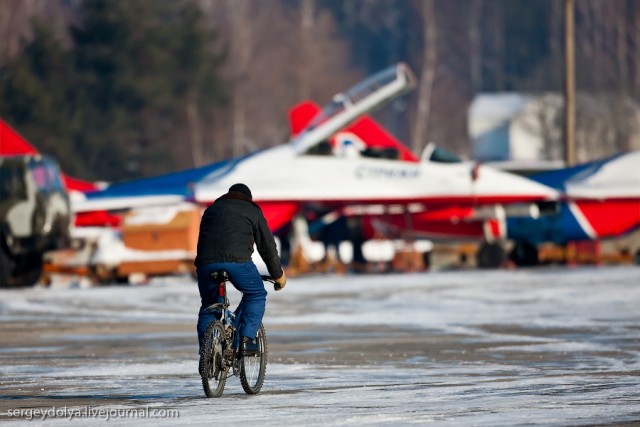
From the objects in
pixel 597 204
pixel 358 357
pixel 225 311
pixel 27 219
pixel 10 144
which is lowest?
pixel 358 357

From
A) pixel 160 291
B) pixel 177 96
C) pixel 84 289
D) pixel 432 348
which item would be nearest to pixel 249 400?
pixel 432 348

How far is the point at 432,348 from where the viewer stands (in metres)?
13.2

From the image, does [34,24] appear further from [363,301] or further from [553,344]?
[553,344]

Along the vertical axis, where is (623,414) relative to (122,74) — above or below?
below

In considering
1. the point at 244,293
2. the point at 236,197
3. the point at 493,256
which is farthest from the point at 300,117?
the point at 244,293

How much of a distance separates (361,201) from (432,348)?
14211 millimetres

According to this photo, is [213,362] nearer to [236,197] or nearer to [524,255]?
[236,197]

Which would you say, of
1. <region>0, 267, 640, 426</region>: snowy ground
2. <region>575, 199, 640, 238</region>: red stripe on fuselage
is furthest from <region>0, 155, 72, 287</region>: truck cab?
<region>575, 199, 640, 238</region>: red stripe on fuselage

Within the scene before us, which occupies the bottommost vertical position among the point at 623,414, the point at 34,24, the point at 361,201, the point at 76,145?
the point at 623,414

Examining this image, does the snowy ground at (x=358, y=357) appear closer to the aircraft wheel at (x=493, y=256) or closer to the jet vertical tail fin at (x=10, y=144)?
the aircraft wheel at (x=493, y=256)

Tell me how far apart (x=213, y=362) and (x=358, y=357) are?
307cm

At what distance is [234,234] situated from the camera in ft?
32.7

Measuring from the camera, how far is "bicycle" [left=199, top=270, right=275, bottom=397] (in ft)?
31.4

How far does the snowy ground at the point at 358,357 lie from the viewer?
29.1 ft
